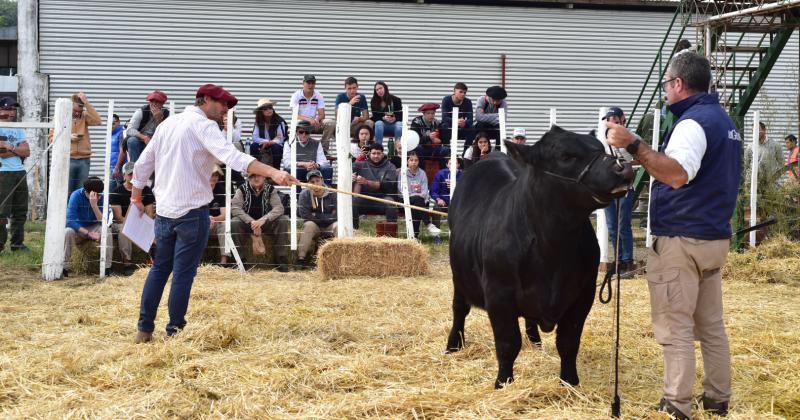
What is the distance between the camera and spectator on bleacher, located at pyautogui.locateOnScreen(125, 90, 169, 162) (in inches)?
438

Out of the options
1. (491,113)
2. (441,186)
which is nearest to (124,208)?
(441,186)

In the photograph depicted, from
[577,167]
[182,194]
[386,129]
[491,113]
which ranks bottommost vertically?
[182,194]

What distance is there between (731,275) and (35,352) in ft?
24.7

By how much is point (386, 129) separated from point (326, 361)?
8010 mm

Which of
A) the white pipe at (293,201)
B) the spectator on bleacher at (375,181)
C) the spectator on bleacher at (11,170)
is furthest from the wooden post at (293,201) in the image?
the spectator on bleacher at (11,170)

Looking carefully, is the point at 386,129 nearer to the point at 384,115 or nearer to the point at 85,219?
the point at 384,115

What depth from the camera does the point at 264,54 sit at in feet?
63.9

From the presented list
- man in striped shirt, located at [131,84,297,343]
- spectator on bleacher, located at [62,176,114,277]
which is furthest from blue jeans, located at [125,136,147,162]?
man in striped shirt, located at [131,84,297,343]

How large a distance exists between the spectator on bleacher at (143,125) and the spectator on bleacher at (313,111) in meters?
2.03

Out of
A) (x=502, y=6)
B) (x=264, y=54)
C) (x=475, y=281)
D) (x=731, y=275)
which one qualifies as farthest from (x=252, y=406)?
(x=502, y=6)

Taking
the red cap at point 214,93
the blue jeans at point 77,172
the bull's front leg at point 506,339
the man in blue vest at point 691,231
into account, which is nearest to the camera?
the man in blue vest at point 691,231

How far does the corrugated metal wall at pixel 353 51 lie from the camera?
1877cm

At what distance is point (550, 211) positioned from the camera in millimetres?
4605

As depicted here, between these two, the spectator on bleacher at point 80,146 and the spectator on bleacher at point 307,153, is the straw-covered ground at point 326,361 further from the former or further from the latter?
the spectator on bleacher at point 80,146
